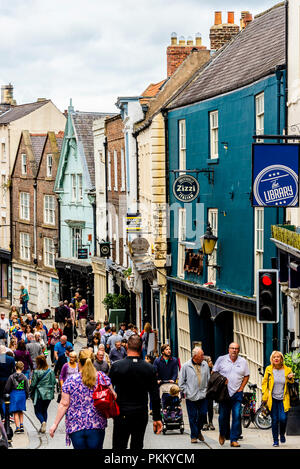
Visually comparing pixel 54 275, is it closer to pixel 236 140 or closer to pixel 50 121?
pixel 50 121

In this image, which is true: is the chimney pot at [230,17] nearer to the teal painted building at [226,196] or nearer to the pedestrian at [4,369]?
the teal painted building at [226,196]

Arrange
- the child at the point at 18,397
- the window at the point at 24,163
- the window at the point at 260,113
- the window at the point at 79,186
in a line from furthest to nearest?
the window at the point at 24,163 < the window at the point at 79,186 < the window at the point at 260,113 < the child at the point at 18,397

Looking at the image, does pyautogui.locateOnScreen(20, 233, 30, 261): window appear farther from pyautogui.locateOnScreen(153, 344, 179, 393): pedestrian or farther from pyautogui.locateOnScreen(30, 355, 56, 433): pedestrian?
pyautogui.locateOnScreen(30, 355, 56, 433): pedestrian

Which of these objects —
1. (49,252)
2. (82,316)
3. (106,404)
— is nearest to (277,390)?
(106,404)

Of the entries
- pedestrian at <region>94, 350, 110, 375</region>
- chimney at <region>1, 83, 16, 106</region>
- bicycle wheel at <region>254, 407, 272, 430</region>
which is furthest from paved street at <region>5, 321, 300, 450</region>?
chimney at <region>1, 83, 16, 106</region>

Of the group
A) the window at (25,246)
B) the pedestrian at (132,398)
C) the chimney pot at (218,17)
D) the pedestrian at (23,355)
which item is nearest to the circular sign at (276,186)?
the pedestrian at (132,398)

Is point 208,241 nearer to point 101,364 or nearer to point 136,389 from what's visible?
point 101,364

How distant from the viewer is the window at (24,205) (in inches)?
2466

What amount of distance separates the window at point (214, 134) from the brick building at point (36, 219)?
95.5 feet

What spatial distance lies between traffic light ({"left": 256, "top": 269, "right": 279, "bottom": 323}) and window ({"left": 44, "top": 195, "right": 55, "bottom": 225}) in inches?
1655

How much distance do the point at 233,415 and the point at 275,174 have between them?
4915 mm

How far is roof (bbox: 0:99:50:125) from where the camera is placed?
216ft

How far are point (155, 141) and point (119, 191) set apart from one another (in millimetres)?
10428
